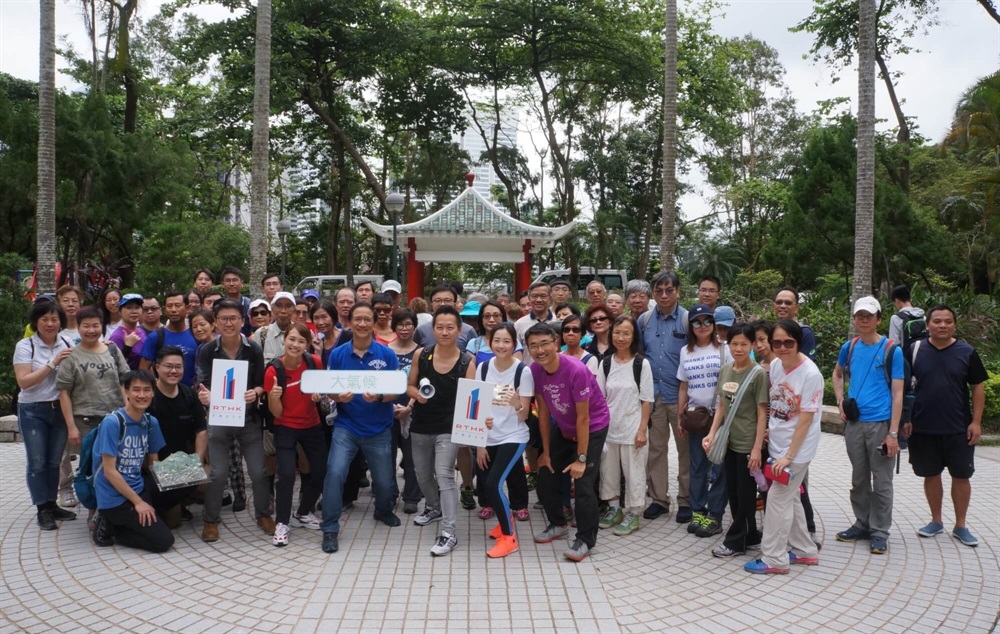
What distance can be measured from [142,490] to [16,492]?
229 cm

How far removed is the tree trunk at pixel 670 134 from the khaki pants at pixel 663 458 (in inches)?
260

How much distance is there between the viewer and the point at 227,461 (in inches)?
210

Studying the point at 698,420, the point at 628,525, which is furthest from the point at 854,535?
the point at 628,525

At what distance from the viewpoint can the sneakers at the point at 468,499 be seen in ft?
19.8

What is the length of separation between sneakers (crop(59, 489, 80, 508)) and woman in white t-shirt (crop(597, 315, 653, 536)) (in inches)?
177

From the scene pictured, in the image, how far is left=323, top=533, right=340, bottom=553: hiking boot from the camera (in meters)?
4.93

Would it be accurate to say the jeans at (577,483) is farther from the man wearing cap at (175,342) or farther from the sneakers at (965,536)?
the man wearing cap at (175,342)

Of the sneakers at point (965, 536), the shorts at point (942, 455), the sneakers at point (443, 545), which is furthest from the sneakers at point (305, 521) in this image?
the sneakers at point (965, 536)

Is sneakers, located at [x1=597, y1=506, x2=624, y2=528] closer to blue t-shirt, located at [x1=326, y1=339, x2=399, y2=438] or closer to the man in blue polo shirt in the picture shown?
the man in blue polo shirt

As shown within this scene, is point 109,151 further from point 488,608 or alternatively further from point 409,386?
point 488,608

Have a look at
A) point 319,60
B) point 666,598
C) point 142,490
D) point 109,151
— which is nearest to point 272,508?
point 142,490

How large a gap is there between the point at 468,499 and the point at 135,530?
258cm

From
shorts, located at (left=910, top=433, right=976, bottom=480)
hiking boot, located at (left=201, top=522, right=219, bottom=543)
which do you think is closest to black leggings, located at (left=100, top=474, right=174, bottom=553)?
hiking boot, located at (left=201, top=522, right=219, bottom=543)

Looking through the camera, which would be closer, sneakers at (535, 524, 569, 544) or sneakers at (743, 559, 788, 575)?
sneakers at (743, 559, 788, 575)
